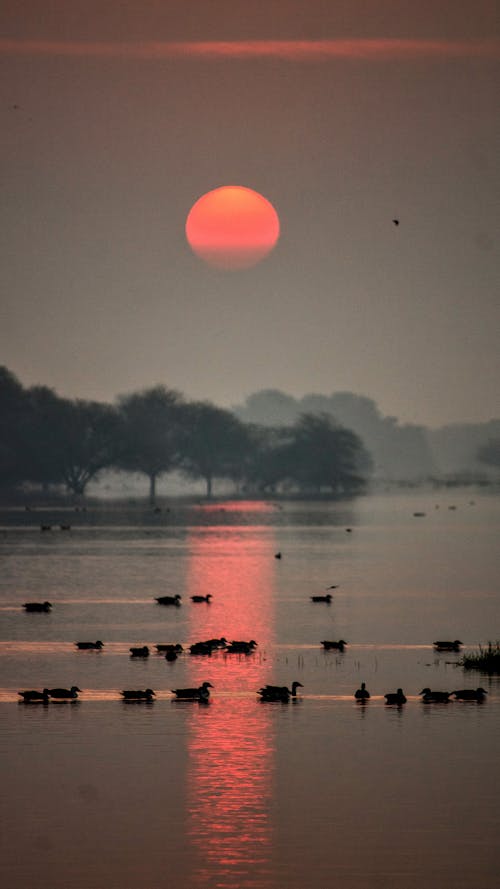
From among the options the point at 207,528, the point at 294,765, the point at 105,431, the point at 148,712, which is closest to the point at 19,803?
the point at 294,765

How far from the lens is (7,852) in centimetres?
2483

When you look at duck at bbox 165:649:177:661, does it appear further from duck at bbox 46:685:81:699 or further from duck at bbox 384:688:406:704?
duck at bbox 384:688:406:704

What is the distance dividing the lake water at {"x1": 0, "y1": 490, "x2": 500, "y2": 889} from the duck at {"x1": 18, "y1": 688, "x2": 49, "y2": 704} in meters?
0.35

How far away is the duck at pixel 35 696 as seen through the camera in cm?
3703

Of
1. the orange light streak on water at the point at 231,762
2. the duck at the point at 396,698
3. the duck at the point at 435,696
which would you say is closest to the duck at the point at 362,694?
the duck at the point at 396,698

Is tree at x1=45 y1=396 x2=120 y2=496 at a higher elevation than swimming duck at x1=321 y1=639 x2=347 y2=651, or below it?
higher

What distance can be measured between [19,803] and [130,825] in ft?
7.32

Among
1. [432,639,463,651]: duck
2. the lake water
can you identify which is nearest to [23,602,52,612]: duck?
the lake water

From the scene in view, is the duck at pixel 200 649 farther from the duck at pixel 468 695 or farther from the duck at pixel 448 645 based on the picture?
the duck at pixel 468 695

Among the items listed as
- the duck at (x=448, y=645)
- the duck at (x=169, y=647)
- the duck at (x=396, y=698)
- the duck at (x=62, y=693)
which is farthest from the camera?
the duck at (x=448, y=645)

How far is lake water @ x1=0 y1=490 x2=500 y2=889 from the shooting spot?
80.1 ft

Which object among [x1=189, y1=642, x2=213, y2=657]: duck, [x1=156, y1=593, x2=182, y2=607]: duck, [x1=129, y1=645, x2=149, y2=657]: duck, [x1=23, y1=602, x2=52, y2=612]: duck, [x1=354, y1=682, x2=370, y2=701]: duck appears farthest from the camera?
[x1=156, y1=593, x2=182, y2=607]: duck

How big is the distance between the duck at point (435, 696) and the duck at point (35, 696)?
→ 8.29m

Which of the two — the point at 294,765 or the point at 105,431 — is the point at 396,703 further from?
the point at 105,431
